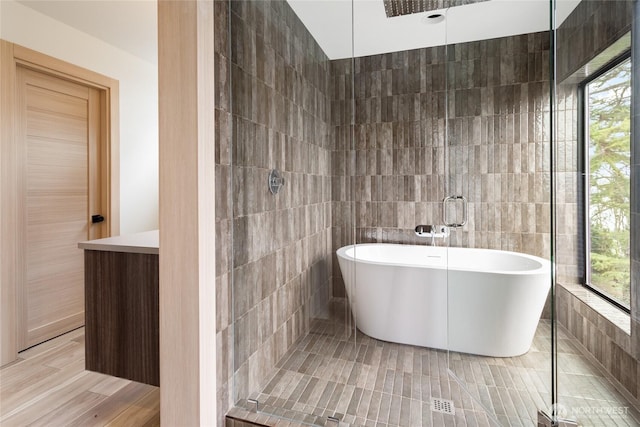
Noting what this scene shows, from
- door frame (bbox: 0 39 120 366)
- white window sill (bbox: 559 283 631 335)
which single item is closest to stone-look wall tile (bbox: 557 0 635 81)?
white window sill (bbox: 559 283 631 335)

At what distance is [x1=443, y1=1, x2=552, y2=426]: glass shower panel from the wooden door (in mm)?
2907

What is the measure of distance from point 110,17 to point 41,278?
2.05 metres

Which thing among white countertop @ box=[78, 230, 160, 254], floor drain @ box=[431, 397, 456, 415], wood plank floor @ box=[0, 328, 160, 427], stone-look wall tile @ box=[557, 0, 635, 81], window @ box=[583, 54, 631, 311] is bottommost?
wood plank floor @ box=[0, 328, 160, 427]

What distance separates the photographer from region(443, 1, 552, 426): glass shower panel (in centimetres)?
144

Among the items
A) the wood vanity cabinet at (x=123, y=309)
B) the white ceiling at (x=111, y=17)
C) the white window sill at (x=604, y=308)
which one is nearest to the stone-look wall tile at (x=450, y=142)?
the white window sill at (x=604, y=308)

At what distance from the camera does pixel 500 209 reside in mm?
1704

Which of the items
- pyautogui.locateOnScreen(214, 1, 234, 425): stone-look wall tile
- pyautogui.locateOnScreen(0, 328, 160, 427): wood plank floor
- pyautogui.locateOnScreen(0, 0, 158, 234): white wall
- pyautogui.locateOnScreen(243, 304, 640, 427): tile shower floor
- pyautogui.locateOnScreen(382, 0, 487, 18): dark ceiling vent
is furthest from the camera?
pyautogui.locateOnScreen(0, 0, 158, 234): white wall

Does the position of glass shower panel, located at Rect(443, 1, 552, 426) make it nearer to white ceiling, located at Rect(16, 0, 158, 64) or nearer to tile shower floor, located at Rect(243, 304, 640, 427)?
tile shower floor, located at Rect(243, 304, 640, 427)

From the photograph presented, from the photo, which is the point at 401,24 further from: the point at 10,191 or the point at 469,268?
the point at 10,191

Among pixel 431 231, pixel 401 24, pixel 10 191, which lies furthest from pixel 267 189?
pixel 10 191

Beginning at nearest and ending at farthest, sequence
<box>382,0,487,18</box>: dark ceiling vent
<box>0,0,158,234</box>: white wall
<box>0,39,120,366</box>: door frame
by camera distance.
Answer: <box>382,0,487,18</box>: dark ceiling vent < <box>0,39,120,366</box>: door frame < <box>0,0,158,234</box>: white wall

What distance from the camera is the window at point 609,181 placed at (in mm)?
1095

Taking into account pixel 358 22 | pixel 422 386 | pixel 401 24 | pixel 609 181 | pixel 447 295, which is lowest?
pixel 422 386

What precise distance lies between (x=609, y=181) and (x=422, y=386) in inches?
49.8
